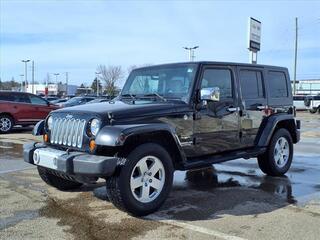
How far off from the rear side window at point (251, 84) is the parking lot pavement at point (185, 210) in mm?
1477

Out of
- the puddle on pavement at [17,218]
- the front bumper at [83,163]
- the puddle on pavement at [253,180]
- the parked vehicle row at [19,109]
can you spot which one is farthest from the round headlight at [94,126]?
the parked vehicle row at [19,109]

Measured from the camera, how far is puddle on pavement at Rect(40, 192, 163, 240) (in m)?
4.93

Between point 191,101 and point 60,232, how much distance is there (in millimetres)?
2581

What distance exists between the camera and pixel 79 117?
5.80 m

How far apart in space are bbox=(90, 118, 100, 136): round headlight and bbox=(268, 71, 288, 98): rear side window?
3.95m

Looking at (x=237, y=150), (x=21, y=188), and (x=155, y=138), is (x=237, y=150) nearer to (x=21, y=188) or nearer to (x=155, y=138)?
(x=155, y=138)

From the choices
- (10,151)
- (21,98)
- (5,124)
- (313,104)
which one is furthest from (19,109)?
(313,104)

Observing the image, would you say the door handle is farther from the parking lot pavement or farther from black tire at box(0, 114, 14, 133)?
black tire at box(0, 114, 14, 133)

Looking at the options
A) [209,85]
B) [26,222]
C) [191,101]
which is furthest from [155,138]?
[26,222]

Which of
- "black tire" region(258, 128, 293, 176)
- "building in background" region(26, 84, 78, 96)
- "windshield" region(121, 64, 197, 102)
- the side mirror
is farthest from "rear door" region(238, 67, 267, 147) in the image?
"building in background" region(26, 84, 78, 96)

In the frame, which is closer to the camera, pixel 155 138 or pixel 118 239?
pixel 118 239

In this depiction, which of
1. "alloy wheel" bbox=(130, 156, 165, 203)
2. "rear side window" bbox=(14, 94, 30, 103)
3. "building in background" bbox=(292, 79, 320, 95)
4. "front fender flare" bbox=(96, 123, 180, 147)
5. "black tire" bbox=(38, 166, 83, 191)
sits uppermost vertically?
"building in background" bbox=(292, 79, 320, 95)

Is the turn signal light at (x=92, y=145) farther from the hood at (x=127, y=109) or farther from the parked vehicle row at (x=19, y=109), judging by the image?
the parked vehicle row at (x=19, y=109)

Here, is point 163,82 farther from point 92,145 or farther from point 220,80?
point 92,145
